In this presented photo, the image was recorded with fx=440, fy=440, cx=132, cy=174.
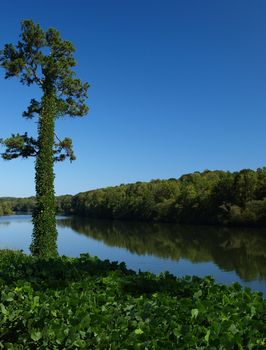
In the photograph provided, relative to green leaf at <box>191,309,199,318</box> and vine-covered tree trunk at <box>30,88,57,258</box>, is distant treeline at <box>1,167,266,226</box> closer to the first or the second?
vine-covered tree trunk at <box>30,88,57,258</box>

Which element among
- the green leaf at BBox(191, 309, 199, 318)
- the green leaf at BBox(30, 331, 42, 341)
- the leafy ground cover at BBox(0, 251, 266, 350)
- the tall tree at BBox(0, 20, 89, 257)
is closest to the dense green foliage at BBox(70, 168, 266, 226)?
the tall tree at BBox(0, 20, 89, 257)

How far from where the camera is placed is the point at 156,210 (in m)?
94.6

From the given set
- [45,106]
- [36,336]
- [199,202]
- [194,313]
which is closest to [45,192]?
[45,106]

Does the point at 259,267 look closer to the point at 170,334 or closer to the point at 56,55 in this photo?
the point at 56,55

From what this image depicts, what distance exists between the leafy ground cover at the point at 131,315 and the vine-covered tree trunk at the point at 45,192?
12350mm

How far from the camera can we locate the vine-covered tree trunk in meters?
19.9

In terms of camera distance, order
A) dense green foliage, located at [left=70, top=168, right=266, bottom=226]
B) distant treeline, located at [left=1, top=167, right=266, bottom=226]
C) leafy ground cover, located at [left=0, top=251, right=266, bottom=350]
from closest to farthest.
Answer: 1. leafy ground cover, located at [left=0, top=251, right=266, bottom=350]
2. dense green foliage, located at [left=70, top=168, right=266, bottom=226]
3. distant treeline, located at [left=1, top=167, right=266, bottom=226]

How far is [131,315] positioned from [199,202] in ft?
249

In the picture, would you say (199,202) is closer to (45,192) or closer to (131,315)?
(45,192)

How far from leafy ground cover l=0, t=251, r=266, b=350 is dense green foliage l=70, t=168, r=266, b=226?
6005cm

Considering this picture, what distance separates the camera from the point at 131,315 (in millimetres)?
5215

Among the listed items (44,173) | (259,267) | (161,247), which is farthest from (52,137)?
(161,247)

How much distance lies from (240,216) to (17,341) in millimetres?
63696

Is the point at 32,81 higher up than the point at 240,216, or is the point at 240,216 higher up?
the point at 32,81
